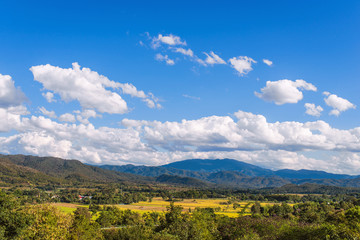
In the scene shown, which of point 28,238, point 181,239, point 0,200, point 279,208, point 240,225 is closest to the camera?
point 28,238

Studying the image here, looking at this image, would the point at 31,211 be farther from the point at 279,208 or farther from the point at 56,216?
the point at 279,208

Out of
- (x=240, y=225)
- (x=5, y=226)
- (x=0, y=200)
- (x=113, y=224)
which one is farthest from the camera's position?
(x=113, y=224)

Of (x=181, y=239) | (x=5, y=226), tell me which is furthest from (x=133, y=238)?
(x=5, y=226)

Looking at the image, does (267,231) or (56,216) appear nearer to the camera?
(56,216)

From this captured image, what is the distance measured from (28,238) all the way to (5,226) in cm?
774

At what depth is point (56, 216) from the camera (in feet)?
169

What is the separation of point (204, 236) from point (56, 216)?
1274 inches

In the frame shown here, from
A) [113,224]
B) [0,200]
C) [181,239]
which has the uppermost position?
[0,200]

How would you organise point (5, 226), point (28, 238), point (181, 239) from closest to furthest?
point (28, 238) < point (5, 226) < point (181, 239)

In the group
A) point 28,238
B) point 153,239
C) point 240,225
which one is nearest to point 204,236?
point 240,225

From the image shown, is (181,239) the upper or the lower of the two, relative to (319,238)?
lower

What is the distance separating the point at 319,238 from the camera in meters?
45.9

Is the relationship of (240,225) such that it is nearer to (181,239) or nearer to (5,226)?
(181,239)

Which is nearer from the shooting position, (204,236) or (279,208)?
(204,236)
